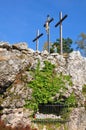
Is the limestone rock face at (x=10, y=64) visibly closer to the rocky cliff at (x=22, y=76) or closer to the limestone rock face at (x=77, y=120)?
the rocky cliff at (x=22, y=76)

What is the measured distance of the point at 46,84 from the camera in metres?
17.3

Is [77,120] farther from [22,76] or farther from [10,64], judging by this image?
[10,64]

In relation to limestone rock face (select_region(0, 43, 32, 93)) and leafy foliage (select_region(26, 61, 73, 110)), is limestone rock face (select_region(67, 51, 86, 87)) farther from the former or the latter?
limestone rock face (select_region(0, 43, 32, 93))

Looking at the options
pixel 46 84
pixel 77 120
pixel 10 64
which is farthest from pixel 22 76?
pixel 77 120

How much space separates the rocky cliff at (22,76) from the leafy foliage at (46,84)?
232 millimetres

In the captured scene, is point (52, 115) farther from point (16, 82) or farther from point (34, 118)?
point (16, 82)

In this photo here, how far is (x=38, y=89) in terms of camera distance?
55.6 ft

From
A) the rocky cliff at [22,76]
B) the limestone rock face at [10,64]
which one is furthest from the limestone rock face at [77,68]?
the limestone rock face at [10,64]

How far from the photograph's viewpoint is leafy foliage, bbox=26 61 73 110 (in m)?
16.8

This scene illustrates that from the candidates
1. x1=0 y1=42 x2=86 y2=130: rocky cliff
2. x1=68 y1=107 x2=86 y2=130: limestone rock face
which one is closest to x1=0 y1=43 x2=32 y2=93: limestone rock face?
x1=0 y1=42 x2=86 y2=130: rocky cliff

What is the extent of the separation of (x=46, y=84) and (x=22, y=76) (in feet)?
4.04

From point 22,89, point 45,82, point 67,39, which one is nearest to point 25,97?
point 22,89

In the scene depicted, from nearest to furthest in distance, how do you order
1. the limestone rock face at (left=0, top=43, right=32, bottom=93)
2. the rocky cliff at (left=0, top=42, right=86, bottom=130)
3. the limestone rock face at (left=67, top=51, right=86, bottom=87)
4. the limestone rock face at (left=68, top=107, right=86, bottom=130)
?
the rocky cliff at (left=0, top=42, right=86, bottom=130)
the limestone rock face at (left=68, top=107, right=86, bottom=130)
the limestone rock face at (left=0, top=43, right=32, bottom=93)
the limestone rock face at (left=67, top=51, right=86, bottom=87)

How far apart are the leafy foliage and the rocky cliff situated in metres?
0.23
